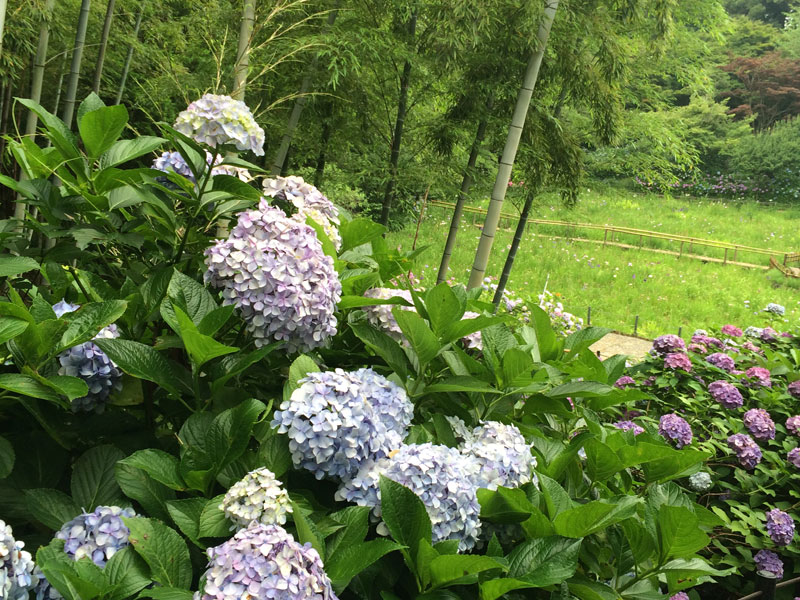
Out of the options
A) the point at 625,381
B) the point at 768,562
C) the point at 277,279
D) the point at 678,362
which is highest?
the point at 277,279

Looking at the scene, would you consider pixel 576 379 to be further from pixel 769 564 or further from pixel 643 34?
pixel 643 34

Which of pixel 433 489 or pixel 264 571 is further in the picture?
pixel 433 489

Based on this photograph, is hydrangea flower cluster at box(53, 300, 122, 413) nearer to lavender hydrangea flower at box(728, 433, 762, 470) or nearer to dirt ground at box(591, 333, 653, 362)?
lavender hydrangea flower at box(728, 433, 762, 470)

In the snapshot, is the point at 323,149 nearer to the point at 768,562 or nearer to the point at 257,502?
the point at 768,562

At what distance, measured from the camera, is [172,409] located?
2.60 ft

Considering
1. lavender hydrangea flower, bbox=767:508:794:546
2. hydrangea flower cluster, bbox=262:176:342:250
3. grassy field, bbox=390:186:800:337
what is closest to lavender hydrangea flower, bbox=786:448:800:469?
lavender hydrangea flower, bbox=767:508:794:546

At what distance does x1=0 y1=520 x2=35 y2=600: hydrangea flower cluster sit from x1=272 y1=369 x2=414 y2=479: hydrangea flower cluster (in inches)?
9.0

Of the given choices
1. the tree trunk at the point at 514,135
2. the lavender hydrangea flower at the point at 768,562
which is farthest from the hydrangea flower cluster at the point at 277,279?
the tree trunk at the point at 514,135

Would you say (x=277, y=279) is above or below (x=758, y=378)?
above

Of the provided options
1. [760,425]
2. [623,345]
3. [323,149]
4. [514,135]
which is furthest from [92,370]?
[623,345]

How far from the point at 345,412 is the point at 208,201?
368mm

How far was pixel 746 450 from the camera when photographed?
1613 millimetres

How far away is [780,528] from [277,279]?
137cm

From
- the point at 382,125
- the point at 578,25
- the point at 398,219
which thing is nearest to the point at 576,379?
the point at 578,25
